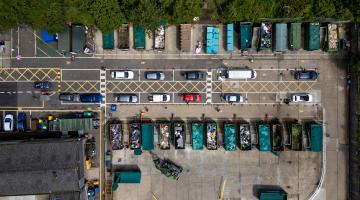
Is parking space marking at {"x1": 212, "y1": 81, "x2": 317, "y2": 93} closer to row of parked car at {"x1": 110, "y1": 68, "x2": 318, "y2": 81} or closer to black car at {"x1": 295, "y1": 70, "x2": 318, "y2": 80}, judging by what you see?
black car at {"x1": 295, "y1": 70, "x2": 318, "y2": 80}

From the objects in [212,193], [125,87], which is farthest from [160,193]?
[125,87]

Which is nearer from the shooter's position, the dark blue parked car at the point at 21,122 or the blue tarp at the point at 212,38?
the blue tarp at the point at 212,38

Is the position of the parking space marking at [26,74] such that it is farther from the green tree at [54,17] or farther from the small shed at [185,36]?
the small shed at [185,36]

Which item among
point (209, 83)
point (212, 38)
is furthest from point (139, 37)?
point (209, 83)

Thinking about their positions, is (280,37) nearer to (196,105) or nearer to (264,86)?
(264,86)

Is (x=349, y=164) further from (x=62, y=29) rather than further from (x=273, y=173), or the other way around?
(x=62, y=29)

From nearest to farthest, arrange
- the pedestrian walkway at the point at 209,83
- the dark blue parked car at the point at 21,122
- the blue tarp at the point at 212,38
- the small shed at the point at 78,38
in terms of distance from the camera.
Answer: the small shed at the point at 78,38, the blue tarp at the point at 212,38, the dark blue parked car at the point at 21,122, the pedestrian walkway at the point at 209,83

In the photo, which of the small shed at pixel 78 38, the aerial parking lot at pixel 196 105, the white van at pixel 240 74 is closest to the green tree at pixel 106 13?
the small shed at pixel 78 38
